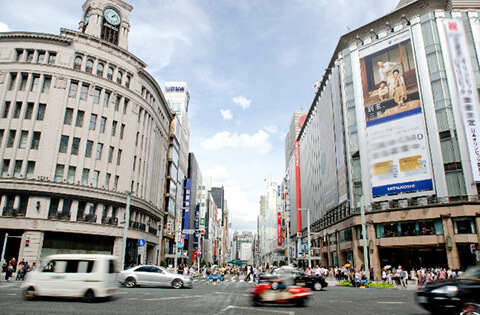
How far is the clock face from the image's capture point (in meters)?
50.8

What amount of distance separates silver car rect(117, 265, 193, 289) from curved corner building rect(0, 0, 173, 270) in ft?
38.3

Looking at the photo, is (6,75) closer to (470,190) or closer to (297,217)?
(470,190)

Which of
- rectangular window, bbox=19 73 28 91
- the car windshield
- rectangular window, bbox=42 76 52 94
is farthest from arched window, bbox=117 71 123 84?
the car windshield

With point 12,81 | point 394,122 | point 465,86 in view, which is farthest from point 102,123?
point 465,86

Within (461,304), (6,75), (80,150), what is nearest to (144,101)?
(80,150)

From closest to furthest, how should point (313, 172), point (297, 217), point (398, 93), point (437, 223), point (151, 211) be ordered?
point (437, 223), point (398, 93), point (151, 211), point (313, 172), point (297, 217)

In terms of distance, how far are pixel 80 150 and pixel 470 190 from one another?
45.2 meters

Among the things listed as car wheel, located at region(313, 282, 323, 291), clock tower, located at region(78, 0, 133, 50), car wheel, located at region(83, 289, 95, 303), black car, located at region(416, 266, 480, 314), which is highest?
clock tower, located at region(78, 0, 133, 50)

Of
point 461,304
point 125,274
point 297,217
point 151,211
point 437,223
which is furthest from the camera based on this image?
point 297,217

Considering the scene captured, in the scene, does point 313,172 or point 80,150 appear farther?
point 313,172

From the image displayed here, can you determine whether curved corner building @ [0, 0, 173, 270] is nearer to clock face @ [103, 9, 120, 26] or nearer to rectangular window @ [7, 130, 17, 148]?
rectangular window @ [7, 130, 17, 148]

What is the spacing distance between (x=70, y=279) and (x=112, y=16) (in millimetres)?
47034

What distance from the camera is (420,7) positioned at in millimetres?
49844

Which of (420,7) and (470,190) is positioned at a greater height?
(420,7)
